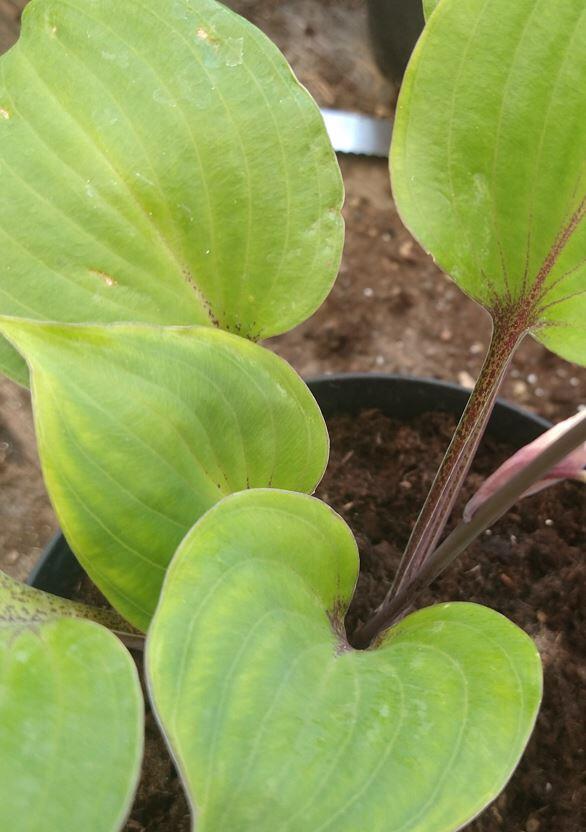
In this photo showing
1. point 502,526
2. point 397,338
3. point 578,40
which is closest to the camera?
point 578,40

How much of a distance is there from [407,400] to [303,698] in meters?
0.47

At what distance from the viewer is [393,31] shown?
3.92ft

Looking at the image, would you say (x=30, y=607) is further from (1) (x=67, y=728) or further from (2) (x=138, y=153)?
(2) (x=138, y=153)

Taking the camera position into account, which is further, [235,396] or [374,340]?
[374,340]

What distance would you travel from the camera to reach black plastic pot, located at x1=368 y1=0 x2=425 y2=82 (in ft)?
3.74

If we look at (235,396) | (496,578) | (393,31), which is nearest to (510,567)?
(496,578)

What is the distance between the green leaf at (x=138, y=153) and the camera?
17.8 inches

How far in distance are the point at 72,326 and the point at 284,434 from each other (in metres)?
0.14

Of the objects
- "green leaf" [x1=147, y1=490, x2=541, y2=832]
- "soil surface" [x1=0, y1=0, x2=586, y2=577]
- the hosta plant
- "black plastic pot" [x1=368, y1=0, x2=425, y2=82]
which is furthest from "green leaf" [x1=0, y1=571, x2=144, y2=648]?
"black plastic pot" [x1=368, y1=0, x2=425, y2=82]

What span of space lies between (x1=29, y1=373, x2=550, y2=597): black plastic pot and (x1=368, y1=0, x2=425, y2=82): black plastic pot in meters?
0.63

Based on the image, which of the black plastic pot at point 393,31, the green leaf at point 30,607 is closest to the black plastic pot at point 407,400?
the green leaf at point 30,607

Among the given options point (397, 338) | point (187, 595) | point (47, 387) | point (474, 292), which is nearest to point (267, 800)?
point (187, 595)

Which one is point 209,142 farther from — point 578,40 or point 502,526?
A: point 502,526

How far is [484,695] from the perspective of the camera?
35 centimetres
